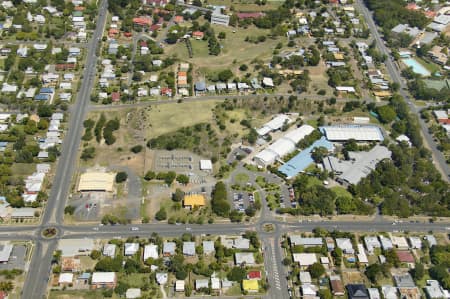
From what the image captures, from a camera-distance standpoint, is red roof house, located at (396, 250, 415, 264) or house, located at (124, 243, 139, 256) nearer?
house, located at (124, 243, 139, 256)

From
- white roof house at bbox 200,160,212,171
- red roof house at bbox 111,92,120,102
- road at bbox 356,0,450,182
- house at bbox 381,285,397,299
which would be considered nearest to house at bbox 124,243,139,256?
white roof house at bbox 200,160,212,171

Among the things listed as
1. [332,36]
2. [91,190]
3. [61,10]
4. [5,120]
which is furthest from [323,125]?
[61,10]

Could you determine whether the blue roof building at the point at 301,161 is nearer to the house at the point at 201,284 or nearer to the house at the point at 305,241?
the house at the point at 305,241

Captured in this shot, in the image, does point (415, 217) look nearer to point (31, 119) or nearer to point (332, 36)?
point (332, 36)

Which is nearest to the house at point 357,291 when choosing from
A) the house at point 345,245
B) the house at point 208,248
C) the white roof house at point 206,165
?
the house at point 345,245

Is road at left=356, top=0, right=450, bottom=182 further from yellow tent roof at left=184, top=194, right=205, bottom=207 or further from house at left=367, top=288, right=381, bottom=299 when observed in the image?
yellow tent roof at left=184, top=194, right=205, bottom=207
